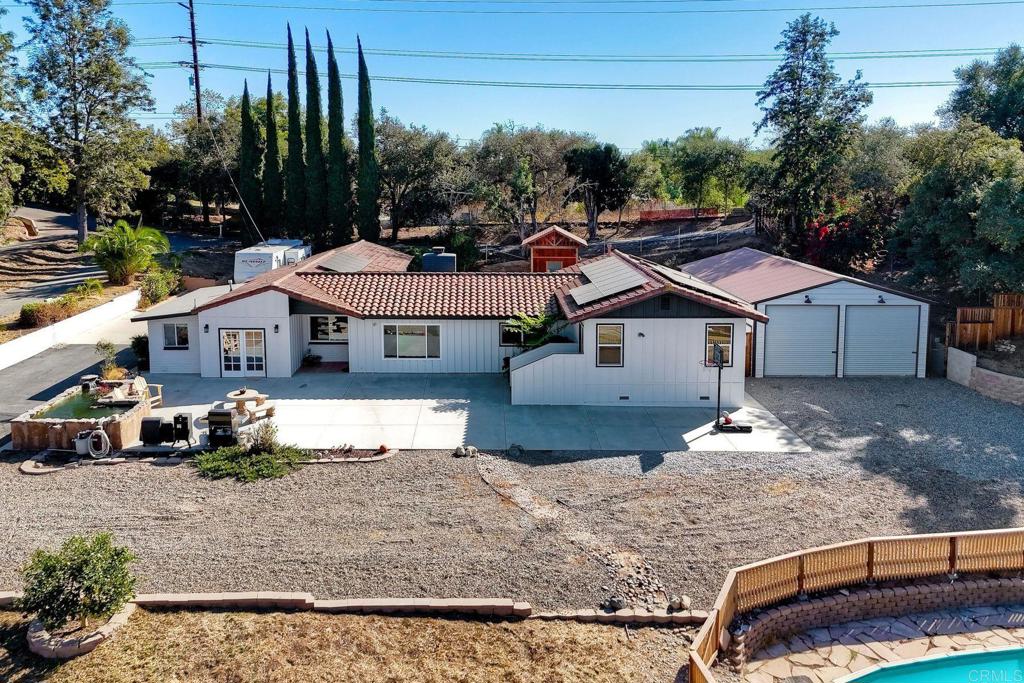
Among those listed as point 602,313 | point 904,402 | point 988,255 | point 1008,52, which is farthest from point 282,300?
point 1008,52

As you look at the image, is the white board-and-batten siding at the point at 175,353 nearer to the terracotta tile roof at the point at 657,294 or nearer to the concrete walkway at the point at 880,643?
the terracotta tile roof at the point at 657,294

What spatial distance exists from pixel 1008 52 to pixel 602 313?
30886 millimetres

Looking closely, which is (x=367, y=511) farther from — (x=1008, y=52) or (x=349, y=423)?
(x=1008, y=52)

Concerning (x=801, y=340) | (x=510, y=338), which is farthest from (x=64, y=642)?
(x=801, y=340)

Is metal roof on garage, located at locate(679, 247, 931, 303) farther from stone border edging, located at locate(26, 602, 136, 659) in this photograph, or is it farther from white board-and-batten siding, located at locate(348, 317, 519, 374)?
stone border edging, located at locate(26, 602, 136, 659)

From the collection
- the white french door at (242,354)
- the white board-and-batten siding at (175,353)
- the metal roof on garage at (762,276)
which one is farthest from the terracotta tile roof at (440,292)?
the metal roof on garage at (762,276)

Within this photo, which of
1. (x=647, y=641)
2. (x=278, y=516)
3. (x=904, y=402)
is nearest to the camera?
(x=647, y=641)

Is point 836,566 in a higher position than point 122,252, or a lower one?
lower

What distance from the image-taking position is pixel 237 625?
9.74m

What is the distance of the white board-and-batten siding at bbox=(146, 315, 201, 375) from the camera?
2252 centimetres

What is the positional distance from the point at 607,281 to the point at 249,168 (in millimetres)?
30854

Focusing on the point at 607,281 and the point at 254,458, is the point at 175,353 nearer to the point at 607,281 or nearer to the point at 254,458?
the point at 254,458

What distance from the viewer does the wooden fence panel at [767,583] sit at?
9.91 m

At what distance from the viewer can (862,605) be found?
418 inches
